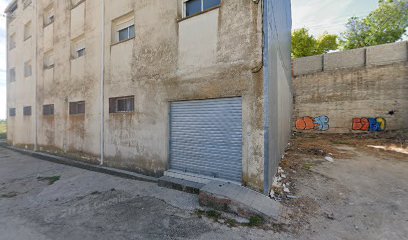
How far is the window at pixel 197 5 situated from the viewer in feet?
17.2

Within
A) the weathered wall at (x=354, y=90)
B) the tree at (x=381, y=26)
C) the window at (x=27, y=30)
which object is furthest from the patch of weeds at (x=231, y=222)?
the tree at (x=381, y=26)

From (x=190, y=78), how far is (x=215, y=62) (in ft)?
2.78

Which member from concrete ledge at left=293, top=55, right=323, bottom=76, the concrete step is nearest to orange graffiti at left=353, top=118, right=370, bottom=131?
concrete ledge at left=293, top=55, right=323, bottom=76

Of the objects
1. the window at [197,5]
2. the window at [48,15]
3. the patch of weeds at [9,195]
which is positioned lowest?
the patch of weeds at [9,195]

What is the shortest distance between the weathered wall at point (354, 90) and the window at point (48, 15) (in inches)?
710

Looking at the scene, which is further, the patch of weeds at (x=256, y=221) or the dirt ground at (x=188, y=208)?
the patch of weeds at (x=256, y=221)

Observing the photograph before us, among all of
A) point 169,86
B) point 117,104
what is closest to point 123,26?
point 117,104

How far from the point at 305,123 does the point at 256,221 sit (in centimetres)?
1544

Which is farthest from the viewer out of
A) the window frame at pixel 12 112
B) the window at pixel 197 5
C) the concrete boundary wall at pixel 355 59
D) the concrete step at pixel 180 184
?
the window frame at pixel 12 112

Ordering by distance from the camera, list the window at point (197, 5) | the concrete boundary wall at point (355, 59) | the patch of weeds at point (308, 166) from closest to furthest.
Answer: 1. the window at point (197, 5)
2. the patch of weeds at point (308, 166)
3. the concrete boundary wall at point (355, 59)

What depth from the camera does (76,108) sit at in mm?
9375

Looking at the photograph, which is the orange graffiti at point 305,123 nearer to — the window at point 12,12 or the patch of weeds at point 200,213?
the patch of weeds at point 200,213

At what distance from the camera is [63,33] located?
10180 mm

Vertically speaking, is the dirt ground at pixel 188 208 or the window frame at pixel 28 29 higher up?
the window frame at pixel 28 29
